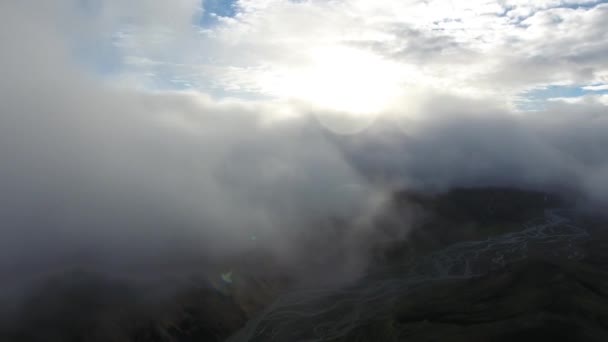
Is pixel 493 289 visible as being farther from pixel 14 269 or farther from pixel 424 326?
pixel 14 269

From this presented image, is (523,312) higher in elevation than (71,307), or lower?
lower

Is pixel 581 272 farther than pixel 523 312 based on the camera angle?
Yes

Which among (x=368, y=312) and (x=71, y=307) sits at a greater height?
(x=71, y=307)

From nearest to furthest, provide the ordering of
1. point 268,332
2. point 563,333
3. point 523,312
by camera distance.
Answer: point 563,333, point 523,312, point 268,332

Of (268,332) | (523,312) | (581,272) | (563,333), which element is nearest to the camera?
(563,333)

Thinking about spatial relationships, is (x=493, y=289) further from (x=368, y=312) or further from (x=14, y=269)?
(x=14, y=269)

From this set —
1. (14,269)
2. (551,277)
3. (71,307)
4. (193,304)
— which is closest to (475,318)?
(551,277)

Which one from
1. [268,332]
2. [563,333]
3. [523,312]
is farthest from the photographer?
[268,332]

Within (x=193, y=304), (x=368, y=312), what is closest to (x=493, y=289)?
(x=368, y=312)

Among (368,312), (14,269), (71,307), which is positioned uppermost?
(14,269)
